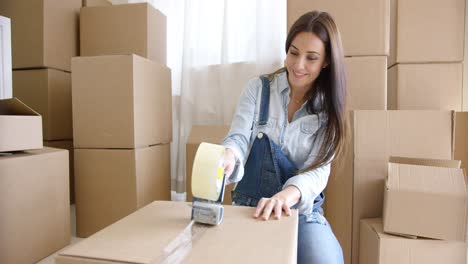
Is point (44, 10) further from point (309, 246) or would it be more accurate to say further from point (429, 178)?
point (429, 178)

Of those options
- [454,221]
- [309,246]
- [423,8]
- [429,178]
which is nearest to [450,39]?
[423,8]

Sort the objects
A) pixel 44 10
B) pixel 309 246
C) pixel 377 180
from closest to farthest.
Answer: pixel 309 246
pixel 377 180
pixel 44 10

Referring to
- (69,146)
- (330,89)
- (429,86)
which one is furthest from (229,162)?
(69,146)

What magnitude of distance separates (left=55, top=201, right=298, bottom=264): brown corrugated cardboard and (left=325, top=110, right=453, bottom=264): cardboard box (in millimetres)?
641

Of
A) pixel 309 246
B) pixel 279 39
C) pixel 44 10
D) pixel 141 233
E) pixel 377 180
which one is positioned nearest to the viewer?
pixel 141 233

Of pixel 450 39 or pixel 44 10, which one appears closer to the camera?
pixel 450 39

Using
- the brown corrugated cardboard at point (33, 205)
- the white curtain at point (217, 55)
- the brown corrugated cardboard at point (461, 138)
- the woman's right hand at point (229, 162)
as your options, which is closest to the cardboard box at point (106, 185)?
the brown corrugated cardboard at point (33, 205)

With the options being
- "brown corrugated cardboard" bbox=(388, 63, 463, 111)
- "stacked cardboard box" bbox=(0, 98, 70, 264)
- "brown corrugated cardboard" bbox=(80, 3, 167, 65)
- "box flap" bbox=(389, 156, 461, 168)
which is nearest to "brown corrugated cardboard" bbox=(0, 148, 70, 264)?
"stacked cardboard box" bbox=(0, 98, 70, 264)

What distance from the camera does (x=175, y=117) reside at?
70.6 inches

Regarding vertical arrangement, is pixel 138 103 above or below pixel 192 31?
below

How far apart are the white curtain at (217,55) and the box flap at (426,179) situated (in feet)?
2.70

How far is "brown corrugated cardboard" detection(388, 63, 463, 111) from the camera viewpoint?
1.26 metres

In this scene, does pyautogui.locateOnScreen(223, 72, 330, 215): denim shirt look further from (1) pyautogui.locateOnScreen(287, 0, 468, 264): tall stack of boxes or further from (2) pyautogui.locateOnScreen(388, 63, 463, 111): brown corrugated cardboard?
(2) pyautogui.locateOnScreen(388, 63, 463, 111): brown corrugated cardboard

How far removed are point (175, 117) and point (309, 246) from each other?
4.07 feet
